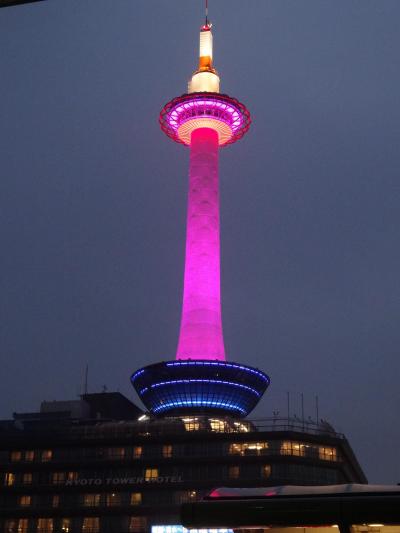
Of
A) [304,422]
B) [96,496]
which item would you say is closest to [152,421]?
[96,496]

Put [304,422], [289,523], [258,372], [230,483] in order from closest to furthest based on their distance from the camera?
[289,523], [230,483], [304,422], [258,372]

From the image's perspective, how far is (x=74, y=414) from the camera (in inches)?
5930

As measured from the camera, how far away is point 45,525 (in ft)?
364

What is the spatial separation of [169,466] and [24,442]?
74.7 ft

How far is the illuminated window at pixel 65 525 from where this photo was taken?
109562 mm

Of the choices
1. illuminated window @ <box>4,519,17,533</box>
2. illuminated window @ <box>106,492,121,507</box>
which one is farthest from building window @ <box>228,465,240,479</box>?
illuminated window @ <box>4,519,17,533</box>

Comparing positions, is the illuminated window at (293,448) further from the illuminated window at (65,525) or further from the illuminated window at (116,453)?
the illuminated window at (65,525)

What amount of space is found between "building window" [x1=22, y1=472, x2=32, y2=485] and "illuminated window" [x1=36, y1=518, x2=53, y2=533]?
255 inches

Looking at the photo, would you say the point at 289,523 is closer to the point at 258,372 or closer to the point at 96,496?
the point at 96,496

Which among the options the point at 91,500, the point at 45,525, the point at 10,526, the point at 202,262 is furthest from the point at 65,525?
the point at 202,262

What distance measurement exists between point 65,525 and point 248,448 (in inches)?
1050

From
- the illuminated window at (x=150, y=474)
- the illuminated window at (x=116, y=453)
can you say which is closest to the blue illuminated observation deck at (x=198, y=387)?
the illuminated window at (x=116, y=453)

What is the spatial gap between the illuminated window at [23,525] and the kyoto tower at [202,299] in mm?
26180

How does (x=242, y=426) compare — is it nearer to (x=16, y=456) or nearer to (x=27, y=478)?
(x=27, y=478)
